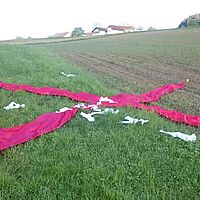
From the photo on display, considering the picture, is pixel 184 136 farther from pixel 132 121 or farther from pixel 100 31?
pixel 100 31

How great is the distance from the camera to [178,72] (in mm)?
15234

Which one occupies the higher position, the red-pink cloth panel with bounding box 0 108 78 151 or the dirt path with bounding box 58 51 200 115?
the red-pink cloth panel with bounding box 0 108 78 151

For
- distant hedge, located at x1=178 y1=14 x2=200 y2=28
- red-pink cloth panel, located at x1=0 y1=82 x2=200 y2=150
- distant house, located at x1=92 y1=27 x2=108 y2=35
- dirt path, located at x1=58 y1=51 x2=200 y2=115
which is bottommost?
distant house, located at x1=92 y1=27 x2=108 y2=35

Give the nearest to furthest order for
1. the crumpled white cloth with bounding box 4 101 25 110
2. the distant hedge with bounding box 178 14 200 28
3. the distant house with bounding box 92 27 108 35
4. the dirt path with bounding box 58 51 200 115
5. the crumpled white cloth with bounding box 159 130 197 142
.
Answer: the crumpled white cloth with bounding box 159 130 197 142, the crumpled white cloth with bounding box 4 101 25 110, the dirt path with bounding box 58 51 200 115, the distant hedge with bounding box 178 14 200 28, the distant house with bounding box 92 27 108 35

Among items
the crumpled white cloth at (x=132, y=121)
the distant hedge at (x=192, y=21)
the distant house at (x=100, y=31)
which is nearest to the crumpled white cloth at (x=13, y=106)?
the crumpled white cloth at (x=132, y=121)

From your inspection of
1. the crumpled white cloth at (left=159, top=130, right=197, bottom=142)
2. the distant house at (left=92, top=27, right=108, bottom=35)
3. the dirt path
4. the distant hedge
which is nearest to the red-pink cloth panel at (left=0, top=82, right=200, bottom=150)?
the dirt path

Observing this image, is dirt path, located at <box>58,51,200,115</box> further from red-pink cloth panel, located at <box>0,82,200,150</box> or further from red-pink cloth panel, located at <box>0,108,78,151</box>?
red-pink cloth panel, located at <box>0,108,78,151</box>

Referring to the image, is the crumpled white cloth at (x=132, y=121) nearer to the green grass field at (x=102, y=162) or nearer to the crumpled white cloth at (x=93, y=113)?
the green grass field at (x=102, y=162)

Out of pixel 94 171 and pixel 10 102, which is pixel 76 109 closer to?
pixel 10 102

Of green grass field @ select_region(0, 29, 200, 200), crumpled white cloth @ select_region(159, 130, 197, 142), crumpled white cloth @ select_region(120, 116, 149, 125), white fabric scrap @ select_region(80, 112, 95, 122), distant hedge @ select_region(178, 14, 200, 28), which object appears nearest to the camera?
green grass field @ select_region(0, 29, 200, 200)

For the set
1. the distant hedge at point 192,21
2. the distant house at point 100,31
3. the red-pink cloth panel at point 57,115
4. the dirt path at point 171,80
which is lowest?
the distant house at point 100,31

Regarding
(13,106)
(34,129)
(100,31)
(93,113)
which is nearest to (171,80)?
(93,113)

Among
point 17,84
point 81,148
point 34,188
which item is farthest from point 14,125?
point 17,84

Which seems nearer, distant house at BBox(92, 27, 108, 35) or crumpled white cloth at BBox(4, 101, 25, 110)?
crumpled white cloth at BBox(4, 101, 25, 110)
